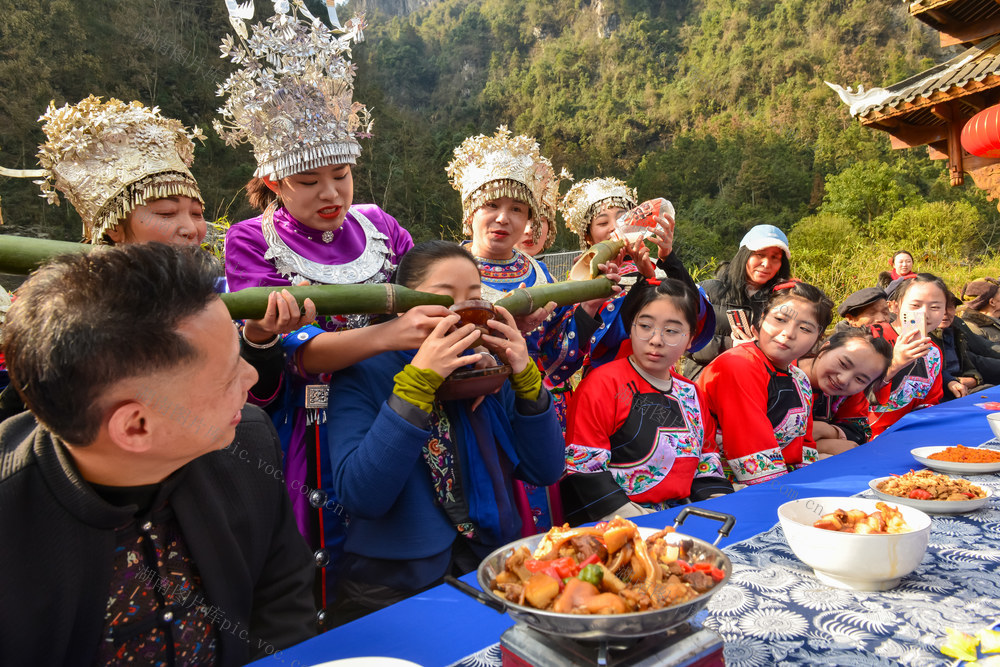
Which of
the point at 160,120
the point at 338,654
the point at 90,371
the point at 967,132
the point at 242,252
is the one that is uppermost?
the point at 967,132

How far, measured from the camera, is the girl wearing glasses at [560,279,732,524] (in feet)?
9.03

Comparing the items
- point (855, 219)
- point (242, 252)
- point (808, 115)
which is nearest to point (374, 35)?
point (808, 115)

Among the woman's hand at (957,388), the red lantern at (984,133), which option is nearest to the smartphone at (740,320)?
the woman's hand at (957,388)

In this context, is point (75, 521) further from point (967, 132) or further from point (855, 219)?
point (855, 219)

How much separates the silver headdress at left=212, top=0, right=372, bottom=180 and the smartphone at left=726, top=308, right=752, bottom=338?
2963 mm

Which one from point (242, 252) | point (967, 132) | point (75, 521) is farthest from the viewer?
point (967, 132)

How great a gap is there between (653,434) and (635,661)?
1892 millimetres

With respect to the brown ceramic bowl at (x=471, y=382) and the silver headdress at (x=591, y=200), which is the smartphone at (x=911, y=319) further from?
the brown ceramic bowl at (x=471, y=382)

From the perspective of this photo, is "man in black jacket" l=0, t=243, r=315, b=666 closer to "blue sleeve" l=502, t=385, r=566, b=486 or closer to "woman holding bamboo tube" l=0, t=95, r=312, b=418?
"blue sleeve" l=502, t=385, r=566, b=486

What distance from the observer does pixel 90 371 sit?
1165 millimetres

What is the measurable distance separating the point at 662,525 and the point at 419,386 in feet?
2.83

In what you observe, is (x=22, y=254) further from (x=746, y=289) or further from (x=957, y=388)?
(x=957, y=388)

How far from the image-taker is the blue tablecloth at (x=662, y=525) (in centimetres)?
137

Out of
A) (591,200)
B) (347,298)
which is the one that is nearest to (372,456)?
(347,298)
